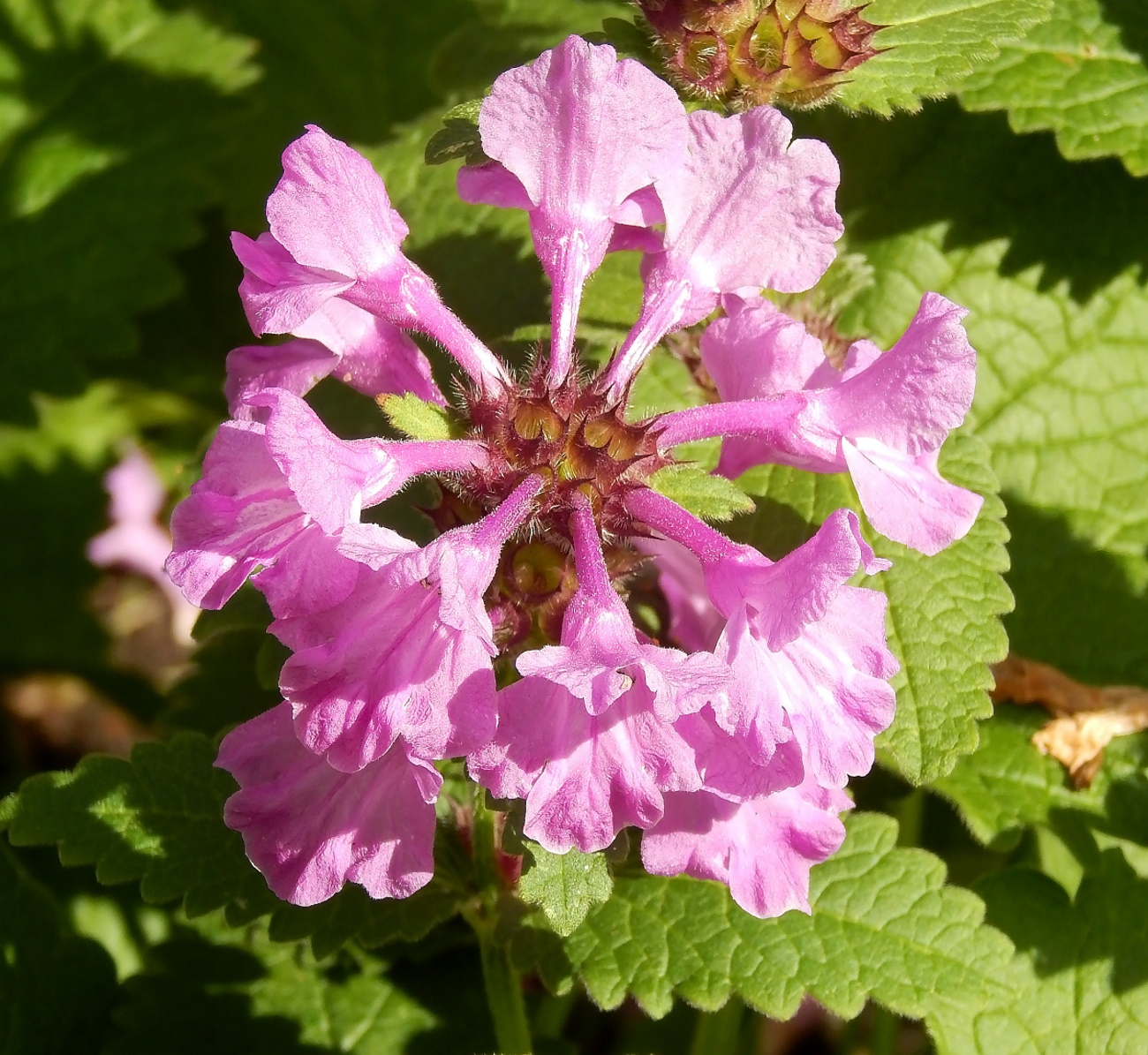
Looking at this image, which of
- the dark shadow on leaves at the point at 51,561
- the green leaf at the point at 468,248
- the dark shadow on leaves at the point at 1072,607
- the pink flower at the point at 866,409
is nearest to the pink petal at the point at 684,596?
the pink flower at the point at 866,409

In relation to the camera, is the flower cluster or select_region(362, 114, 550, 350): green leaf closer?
the flower cluster

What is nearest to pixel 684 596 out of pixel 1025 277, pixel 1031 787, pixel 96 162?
pixel 1031 787

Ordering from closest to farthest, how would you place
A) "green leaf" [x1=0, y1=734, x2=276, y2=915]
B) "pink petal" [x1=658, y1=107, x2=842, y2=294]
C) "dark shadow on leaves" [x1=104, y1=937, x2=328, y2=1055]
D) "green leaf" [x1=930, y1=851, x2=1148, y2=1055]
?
"pink petal" [x1=658, y1=107, x2=842, y2=294] < "green leaf" [x1=0, y1=734, x2=276, y2=915] < "green leaf" [x1=930, y1=851, x2=1148, y2=1055] < "dark shadow on leaves" [x1=104, y1=937, x2=328, y2=1055]

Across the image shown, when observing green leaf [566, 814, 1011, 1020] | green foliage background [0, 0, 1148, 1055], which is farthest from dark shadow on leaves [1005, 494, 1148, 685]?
green leaf [566, 814, 1011, 1020]

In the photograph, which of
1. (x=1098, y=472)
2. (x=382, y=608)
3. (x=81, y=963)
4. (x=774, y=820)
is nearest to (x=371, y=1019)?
(x=81, y=963)

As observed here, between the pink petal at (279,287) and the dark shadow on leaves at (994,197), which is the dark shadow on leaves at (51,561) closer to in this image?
the dark shadow on leaves at (994,197)

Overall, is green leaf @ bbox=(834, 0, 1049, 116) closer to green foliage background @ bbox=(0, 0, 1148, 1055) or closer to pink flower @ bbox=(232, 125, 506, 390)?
Result: green foliage background @ bbox=(0, 0, 1148, 1055)
